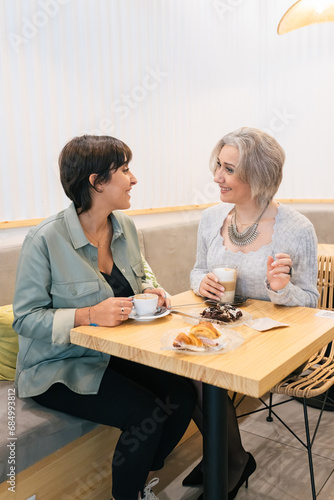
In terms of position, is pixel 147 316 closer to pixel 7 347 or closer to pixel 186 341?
pixel 186 341

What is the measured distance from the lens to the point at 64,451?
5.40ft

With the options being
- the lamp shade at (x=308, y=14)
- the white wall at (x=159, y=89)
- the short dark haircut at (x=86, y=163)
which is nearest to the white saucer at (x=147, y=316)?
the short dark haircut at (x=86, y=163)

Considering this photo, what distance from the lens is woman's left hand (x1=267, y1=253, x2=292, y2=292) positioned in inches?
62.7

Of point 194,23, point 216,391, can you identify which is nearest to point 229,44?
point 194,23

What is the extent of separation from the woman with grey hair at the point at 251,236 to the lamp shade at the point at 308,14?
1.38 metres

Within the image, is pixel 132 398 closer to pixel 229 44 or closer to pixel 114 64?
pixel 114 64

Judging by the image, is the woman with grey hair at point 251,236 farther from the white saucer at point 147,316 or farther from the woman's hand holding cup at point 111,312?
the woman's hand holding cup at point 111,312

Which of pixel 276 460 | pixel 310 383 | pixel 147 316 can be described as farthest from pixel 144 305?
pixel 276 460

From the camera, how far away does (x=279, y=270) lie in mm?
1593

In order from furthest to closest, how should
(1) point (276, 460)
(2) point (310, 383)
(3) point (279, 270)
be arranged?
(1) point (276, 460), (2) point (310, 383), (3) point (279, 270)

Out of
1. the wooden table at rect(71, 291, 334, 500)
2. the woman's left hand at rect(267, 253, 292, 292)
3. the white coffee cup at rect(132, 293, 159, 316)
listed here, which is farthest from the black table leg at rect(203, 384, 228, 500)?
the woman's left hand at rect(267, 253, 292, 292)

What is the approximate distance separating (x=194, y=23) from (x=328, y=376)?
9.64 ft

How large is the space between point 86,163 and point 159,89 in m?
1.94

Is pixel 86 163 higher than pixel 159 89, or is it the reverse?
pixel 159 89
